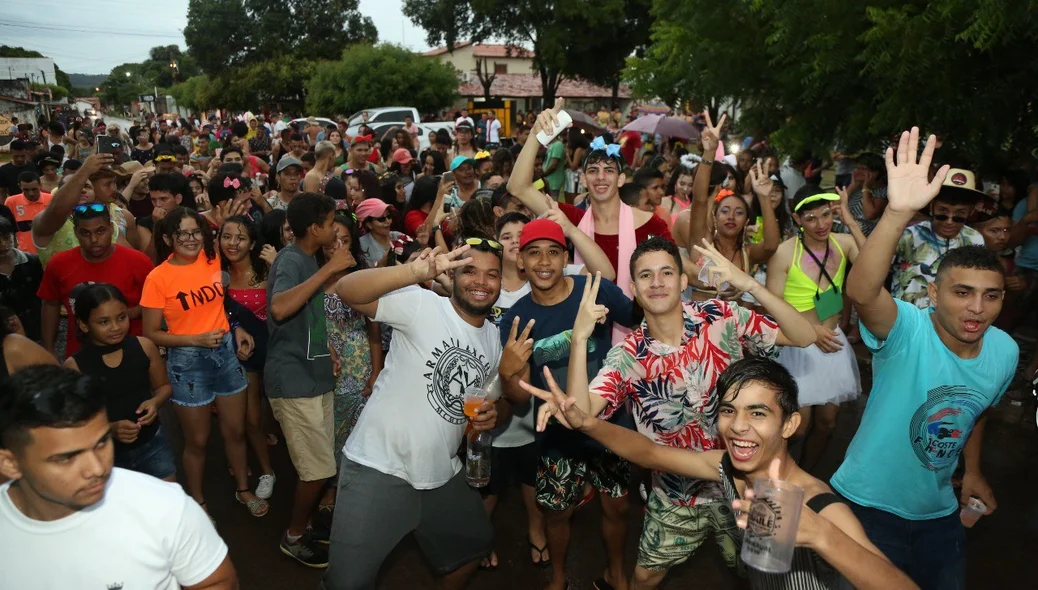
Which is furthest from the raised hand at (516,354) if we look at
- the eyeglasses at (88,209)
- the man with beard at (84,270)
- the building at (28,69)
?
the building at (28,69)

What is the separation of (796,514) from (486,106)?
32340 millimetres

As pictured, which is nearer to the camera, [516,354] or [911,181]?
[911,181]

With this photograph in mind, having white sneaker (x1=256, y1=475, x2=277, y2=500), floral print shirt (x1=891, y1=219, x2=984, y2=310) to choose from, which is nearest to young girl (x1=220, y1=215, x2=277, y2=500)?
white sneaker (x1=256, y1=475, x2=277, y2=500)

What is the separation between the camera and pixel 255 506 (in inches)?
203

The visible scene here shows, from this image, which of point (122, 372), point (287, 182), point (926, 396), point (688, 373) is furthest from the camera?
point (287, 182)

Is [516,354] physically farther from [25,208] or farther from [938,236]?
[25,208]

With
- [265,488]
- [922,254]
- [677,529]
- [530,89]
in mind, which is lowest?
[265,488]

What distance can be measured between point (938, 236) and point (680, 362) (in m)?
3.25

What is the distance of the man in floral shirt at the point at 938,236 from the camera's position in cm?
540

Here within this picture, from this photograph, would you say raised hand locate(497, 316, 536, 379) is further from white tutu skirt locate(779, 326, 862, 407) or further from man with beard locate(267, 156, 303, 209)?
man with beard locate(267, 156, 303, 209)

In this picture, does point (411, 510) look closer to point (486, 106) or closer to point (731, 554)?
point (731, 554)

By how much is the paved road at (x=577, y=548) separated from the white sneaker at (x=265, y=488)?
0.08 meters

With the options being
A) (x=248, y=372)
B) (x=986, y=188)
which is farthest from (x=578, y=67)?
(x=248, y=372)

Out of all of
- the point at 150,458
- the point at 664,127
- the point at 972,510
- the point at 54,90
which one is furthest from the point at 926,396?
the point at 54,90
